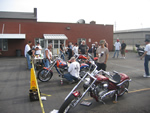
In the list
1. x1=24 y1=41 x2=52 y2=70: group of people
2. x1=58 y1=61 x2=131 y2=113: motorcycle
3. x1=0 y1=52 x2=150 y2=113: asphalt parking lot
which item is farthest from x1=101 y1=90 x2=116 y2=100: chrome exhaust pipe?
x1=24 y1=41 x2=52 y2=70: group of people

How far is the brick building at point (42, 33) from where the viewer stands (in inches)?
823

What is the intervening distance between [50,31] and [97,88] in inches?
766

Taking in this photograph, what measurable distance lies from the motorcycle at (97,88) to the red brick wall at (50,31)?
18.6 m

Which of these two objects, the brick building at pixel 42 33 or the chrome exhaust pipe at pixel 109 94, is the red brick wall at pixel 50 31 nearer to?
the brick building at pixel 42 33

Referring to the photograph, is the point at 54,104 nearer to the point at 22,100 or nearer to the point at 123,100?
the point at 22,100

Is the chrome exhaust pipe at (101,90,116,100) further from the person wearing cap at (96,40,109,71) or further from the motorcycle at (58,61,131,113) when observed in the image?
the person wearing cap at (96,40,109,71)

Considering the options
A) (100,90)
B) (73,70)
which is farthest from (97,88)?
(73,70)

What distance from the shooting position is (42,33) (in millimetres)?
22391

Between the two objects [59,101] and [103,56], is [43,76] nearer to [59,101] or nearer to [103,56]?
[59,101]

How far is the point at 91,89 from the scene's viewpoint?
14.1 feet

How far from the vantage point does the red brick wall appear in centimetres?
2112

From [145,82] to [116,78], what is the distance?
272cm

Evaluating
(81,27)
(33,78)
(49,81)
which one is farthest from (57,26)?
(33,78)

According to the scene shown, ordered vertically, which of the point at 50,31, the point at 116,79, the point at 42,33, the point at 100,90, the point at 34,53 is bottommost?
the point at 100,90
